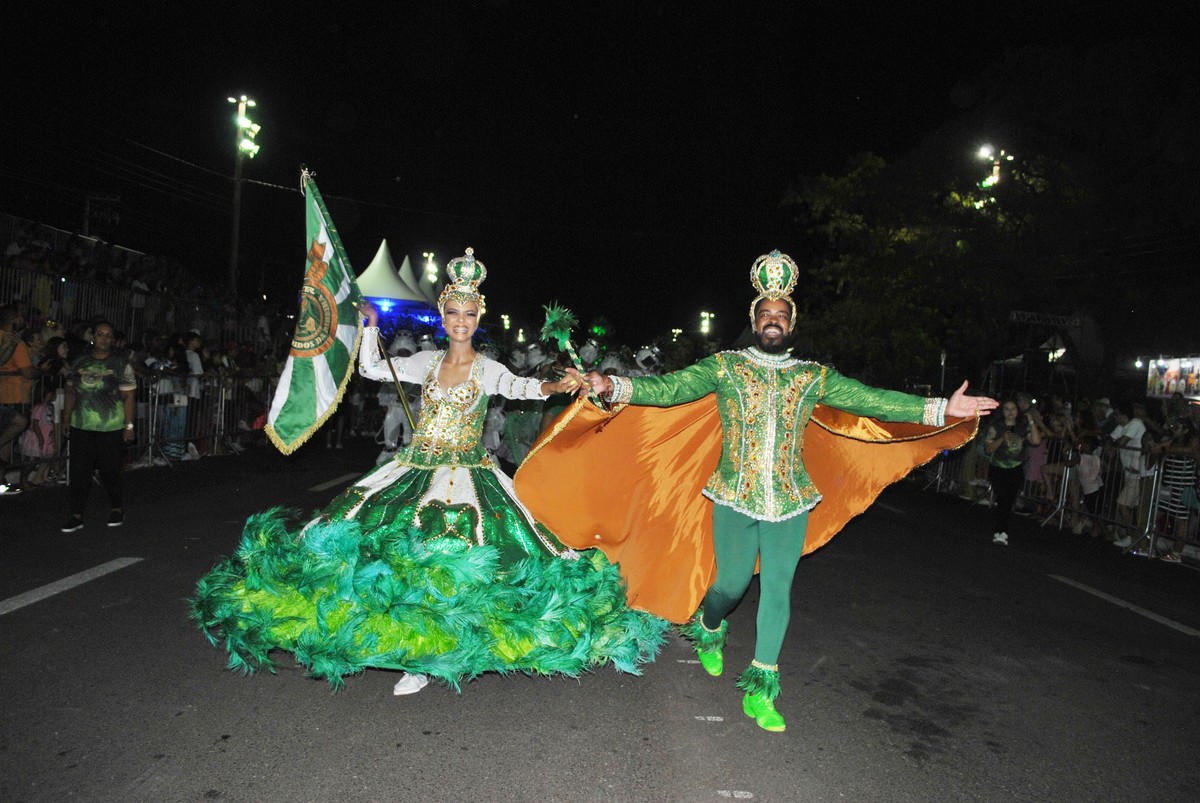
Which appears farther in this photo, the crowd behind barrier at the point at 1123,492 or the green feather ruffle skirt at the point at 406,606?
the crowd behind barrier at the point at 1123,492

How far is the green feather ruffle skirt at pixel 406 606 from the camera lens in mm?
3775

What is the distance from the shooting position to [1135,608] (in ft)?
24.4

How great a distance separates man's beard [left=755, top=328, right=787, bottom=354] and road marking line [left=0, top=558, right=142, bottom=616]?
4509mm

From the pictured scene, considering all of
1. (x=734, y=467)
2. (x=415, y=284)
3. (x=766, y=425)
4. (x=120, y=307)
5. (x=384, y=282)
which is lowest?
(x=734, y=467)

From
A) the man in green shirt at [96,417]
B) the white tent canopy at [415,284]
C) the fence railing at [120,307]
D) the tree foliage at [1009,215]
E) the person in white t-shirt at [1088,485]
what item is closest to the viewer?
the man in green shirt at [96,417]

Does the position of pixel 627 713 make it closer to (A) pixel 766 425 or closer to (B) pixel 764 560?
(B) pixel 764 560

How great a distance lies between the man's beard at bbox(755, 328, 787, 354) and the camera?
441 centimetres

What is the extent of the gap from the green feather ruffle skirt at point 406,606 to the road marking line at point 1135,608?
186 inches

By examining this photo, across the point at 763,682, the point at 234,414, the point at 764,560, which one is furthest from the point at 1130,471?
the point at 234,414

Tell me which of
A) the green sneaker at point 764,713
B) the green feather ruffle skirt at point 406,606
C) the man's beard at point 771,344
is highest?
the man's beard at point 771,344

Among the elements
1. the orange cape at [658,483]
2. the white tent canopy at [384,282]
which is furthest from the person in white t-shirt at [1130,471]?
the white tent canopy at [384,282]

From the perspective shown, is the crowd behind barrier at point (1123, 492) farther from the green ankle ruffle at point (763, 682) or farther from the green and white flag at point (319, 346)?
the green and white flag at point (319, 346)

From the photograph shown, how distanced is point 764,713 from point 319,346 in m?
2.99

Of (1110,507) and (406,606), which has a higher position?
(406,606)
